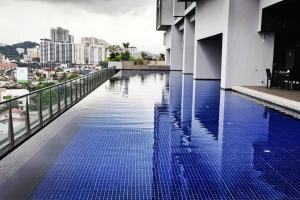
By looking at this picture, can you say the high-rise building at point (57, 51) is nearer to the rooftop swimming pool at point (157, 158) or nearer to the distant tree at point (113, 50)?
the distant tree at point (113, 50)

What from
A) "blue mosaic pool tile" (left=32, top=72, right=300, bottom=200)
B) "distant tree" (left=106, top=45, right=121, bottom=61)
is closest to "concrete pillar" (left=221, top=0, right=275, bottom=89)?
"blue mosaic pool tile" (left=32, top=72, right=300, bottom=200)

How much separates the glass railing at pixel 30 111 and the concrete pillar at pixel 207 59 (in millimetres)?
13348

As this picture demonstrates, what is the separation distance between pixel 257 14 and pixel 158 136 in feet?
35.5

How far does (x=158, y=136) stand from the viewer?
23.0 ft

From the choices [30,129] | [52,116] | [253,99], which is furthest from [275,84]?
[30,129]

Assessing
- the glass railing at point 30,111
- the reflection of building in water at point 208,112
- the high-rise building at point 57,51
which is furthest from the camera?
the high-rise building at point 57,51

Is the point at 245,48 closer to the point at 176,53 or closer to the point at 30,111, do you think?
the point at 30,111

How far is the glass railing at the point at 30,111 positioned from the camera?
5.54 metres

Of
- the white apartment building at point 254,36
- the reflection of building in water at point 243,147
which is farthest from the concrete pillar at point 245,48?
the reflection of building in water at point 243,147

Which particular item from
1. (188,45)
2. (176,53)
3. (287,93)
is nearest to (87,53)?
(176,53)

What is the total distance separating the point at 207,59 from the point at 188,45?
6.53m

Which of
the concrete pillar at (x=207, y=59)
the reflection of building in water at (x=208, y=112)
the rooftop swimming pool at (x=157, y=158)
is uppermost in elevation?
the concrete pillar at (x=207, y=59)

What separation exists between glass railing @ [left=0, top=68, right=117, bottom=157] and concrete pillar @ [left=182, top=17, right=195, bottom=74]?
19.4m

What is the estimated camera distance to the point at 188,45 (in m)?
29.2
